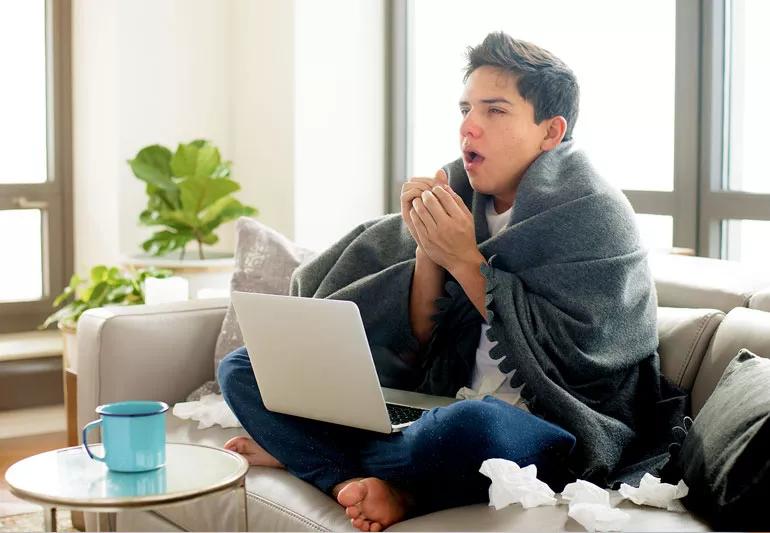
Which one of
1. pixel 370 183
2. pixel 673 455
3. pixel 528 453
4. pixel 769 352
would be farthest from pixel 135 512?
pixel 370 183

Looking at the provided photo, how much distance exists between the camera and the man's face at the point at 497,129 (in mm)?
2213

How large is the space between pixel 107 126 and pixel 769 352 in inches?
114

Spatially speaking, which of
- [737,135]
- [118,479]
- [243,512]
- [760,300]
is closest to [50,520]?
[118,479]

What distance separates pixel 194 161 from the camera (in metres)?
3.83

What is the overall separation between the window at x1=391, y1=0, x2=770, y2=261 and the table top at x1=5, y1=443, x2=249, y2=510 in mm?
1414

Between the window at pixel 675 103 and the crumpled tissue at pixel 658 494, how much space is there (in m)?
1.22

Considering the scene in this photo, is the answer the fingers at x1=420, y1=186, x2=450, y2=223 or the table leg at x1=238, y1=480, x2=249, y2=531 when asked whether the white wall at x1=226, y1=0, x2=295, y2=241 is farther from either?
the table leg at x1=238, y1=480, x2=249, y2=531

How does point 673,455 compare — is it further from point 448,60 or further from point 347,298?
point 448,60

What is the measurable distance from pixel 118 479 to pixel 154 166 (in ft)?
7.71

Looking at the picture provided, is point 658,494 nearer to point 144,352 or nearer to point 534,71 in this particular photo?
A: point 534,71

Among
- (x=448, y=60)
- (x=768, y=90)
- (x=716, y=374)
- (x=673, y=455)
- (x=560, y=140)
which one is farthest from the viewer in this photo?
(x=448, y=60)

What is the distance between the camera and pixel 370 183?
4.28 m

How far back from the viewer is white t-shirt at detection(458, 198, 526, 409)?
2.16 m

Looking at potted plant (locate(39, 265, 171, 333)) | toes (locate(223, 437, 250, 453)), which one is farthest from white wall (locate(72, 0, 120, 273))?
toes (locate(223, 437, 250, 453))
